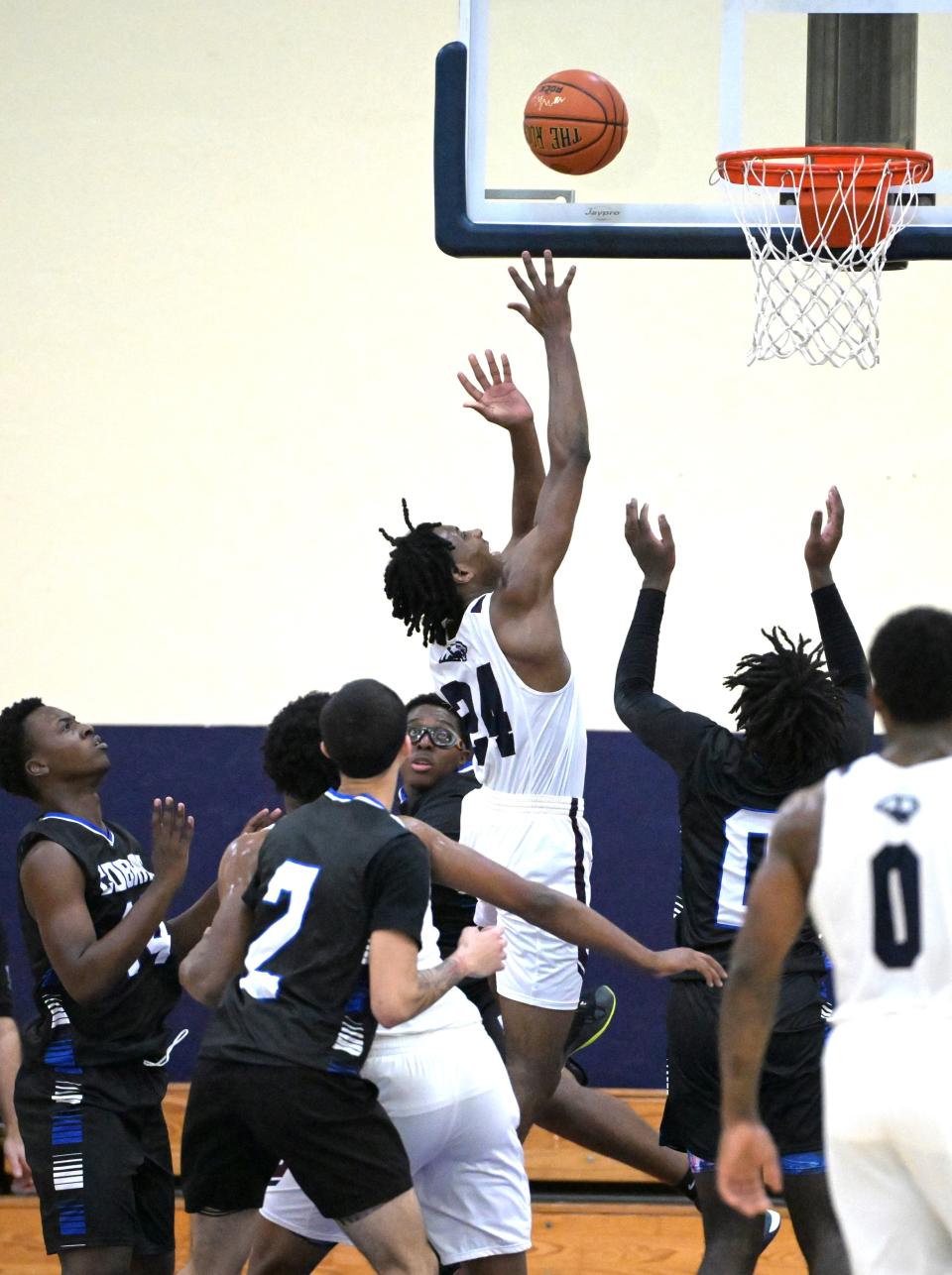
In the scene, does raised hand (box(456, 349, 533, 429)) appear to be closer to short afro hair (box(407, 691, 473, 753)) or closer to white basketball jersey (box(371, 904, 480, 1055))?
short afro hair (box(407, 691, 473, 753))

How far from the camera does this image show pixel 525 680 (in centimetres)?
459

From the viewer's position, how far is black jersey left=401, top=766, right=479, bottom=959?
14.6 ft

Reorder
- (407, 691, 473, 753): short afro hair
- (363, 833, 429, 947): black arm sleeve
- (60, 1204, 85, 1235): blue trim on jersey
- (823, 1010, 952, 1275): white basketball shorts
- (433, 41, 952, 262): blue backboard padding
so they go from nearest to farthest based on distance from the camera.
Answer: (823, 1010, 952, 1275): white basketball shorts < (363, 833, 429, 947): black arm sleeve < (60, 1204, 85, 1235): blue trim on jersey < (433, 41, 952, 262): blue backboard padding < (407, 691, 473, 753): short afro hair

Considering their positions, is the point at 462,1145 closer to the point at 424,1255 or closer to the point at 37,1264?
the point at 424,1255

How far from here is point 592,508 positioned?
6.37m

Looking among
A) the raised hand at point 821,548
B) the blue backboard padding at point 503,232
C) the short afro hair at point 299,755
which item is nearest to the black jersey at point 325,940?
the short afro hair at point 299,755

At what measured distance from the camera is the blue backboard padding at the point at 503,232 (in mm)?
4410

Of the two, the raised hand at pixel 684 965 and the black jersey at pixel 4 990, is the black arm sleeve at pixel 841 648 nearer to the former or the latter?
the raised hand at pixel 684 965

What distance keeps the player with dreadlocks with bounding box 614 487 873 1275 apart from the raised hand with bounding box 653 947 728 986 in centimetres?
40

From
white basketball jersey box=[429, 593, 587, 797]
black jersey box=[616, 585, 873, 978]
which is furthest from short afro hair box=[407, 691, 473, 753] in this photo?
black jersey box=[616, 585, 873, 978]

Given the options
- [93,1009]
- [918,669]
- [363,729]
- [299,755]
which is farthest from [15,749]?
[918,669]

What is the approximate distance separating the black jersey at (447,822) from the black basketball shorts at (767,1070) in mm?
666

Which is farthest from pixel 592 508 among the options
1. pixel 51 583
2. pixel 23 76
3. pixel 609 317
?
pixel 23 76

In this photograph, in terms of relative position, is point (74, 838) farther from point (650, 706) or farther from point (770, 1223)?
point (770, 1223)
